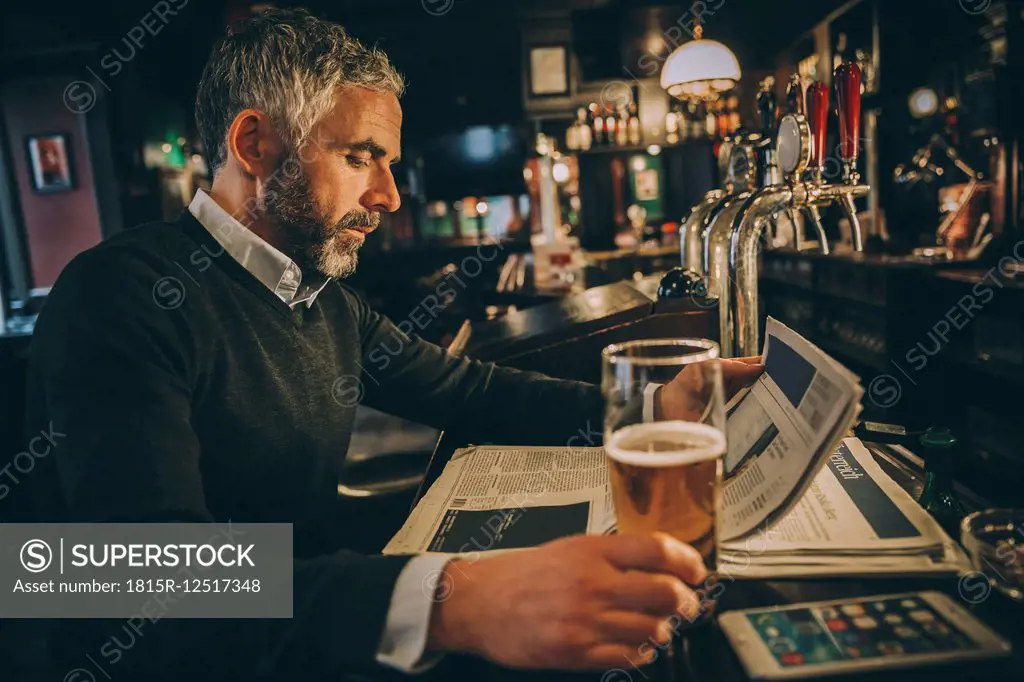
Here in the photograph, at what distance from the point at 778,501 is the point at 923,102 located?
5642mm

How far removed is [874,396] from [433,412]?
3.84 meters

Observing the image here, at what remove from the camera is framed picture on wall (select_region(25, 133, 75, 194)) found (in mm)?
6496

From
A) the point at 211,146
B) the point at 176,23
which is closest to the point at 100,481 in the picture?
the point at 211,146

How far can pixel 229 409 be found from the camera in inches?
46.8

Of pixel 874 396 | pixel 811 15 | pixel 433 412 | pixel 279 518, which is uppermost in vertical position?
pixel 811 15

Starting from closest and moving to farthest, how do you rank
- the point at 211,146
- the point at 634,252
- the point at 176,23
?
the point at 211,146 → the point at 176,23 → the point at 634,252

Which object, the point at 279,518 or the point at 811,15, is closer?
the point at 279,518

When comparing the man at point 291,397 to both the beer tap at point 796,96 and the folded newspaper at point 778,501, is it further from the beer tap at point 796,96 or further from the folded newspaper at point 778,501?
the beer tap at point 796,96

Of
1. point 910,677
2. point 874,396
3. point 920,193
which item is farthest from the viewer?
point 920,193

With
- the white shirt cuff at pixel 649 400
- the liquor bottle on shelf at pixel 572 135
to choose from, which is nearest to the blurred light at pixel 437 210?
the liquor bottle on shelf at pixel 572 135

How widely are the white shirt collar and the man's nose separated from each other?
0.21 meters

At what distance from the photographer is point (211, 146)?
148 cm

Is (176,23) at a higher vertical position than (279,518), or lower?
higher

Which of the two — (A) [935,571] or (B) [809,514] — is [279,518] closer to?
(B) [809,514]
